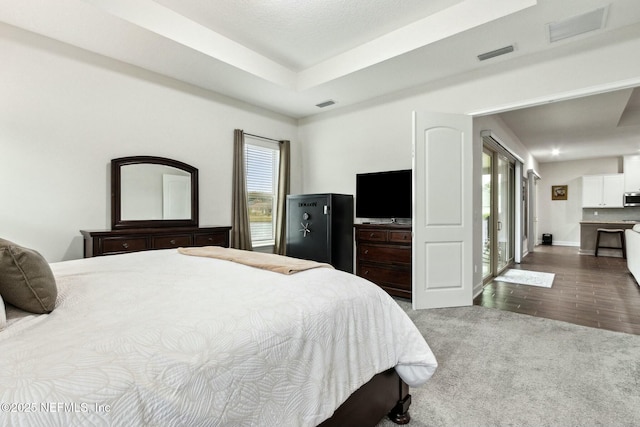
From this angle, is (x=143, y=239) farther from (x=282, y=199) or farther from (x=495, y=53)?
(x=495, y=53)

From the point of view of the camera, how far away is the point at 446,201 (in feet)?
12.0

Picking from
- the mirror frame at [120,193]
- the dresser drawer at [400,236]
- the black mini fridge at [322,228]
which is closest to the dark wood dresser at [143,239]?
the mirror frame at [120,193]

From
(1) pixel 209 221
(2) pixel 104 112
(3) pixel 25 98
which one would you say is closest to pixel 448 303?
(1) pixel 209 221

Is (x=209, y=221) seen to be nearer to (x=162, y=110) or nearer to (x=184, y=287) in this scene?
(x=162, y=110)

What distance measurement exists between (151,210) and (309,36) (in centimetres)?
257

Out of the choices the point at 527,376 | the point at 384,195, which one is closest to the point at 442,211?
the point at 384,195

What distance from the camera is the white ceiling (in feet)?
8.75

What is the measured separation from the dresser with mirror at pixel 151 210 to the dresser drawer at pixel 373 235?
1.75 m

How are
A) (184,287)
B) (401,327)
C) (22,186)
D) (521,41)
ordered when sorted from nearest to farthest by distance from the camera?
(184,287) → (401,327) → (22,186) → (521,41)

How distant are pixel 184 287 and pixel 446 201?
3.08 meters

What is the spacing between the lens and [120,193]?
3.38m

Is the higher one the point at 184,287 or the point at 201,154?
the point at 201,154

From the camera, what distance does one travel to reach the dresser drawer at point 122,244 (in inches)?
116

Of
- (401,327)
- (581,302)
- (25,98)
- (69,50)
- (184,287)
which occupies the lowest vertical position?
(581,302)
